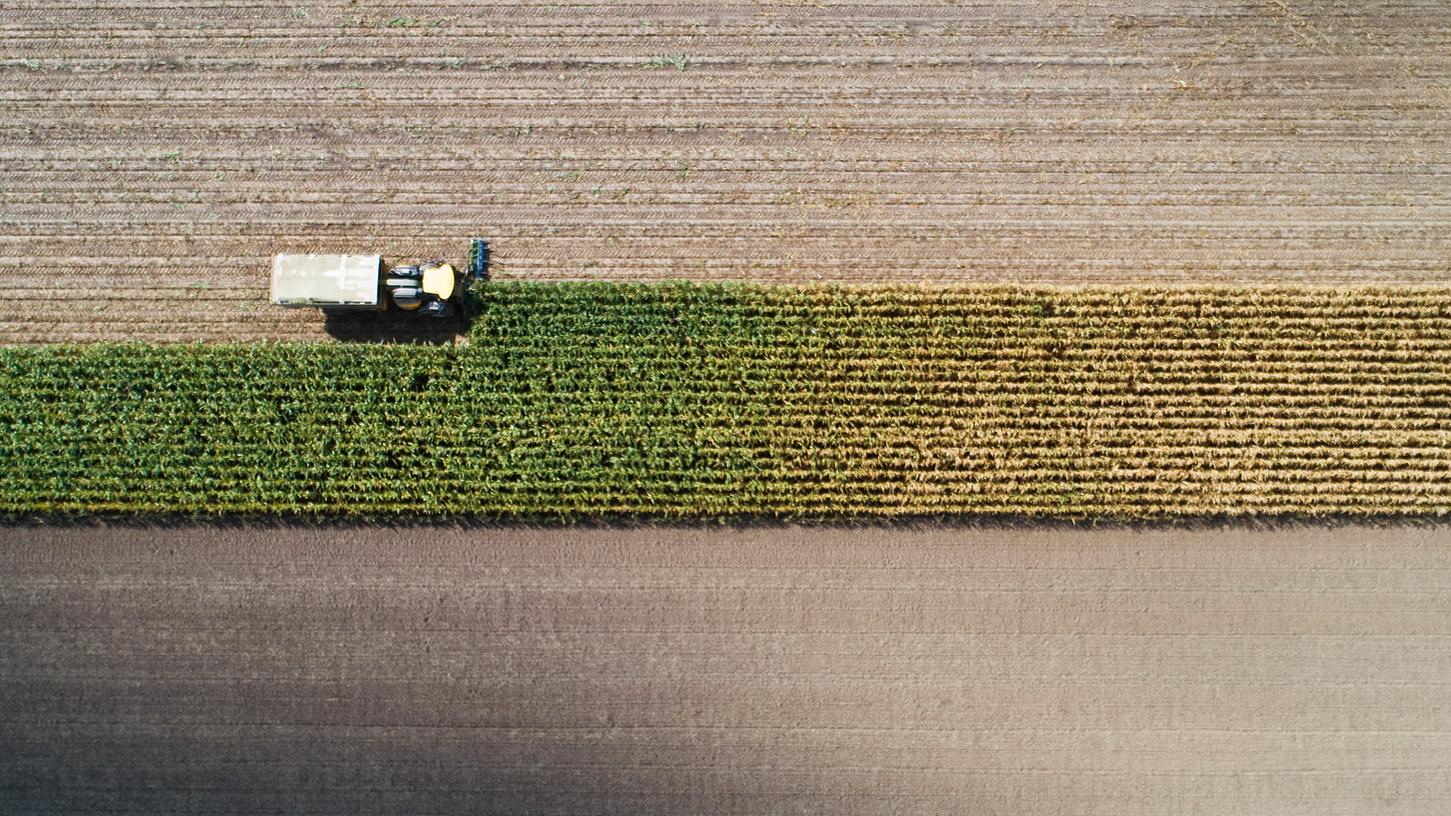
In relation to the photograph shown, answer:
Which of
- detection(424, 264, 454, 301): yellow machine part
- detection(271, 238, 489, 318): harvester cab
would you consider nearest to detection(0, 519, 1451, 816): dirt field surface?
detection(271, 238, 489, 318): harvester cab

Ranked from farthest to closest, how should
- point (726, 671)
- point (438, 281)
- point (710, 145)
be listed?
1. point (710, 145)
2. point (438, 281)
3. point (726, 671)

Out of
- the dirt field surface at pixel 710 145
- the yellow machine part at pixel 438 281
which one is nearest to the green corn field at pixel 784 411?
the yellow machine part at pixel 438 281

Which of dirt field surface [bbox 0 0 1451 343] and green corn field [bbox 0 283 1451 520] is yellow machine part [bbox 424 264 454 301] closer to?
green corn field [bbox 0 283 1451 520]

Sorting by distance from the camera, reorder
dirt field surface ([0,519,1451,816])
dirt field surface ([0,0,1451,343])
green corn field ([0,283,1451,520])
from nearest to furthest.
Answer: dirt field surface ([0,519,1451,816]) → green corn field ([0,283,1451,520]) → dirt field surface ([0,0,1451,343])

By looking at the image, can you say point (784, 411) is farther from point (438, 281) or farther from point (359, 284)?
point (359, 284)

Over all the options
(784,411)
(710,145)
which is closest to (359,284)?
(710,145)

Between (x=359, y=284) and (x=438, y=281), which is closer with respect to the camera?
(x=359, y=284)

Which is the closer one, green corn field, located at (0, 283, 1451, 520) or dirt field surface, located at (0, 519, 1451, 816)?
dirt field surface, located at (0, 519, 1451, 816)
